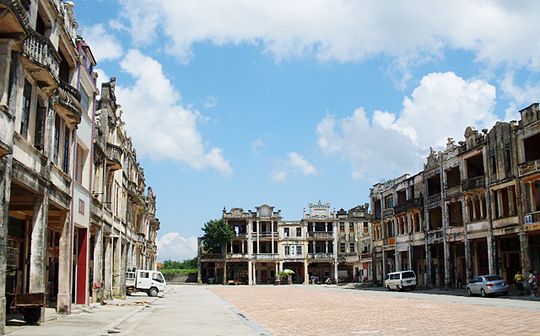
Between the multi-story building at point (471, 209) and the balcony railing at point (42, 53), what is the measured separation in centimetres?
3163

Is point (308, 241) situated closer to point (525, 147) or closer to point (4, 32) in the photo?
point (525, 147)

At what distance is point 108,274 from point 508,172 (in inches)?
1110

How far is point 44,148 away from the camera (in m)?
20.0

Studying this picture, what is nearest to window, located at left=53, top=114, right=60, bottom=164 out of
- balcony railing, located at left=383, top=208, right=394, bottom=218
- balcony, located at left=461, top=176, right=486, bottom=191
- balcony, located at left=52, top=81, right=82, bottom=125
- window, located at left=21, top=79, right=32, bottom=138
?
balcony, located at left=52, top=81, right=82, bottom=125

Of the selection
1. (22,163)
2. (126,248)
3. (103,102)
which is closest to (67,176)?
(22,163)

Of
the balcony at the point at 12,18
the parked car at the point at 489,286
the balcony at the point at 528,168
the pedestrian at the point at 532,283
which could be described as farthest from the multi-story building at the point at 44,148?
the balcony at the point at 528,168

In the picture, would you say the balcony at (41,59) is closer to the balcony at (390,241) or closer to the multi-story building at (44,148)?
the multi-story building at (44,148)

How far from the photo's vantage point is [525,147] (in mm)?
41250

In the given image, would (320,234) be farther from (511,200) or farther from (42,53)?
(42,53)

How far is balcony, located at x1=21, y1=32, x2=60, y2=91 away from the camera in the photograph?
17064mm

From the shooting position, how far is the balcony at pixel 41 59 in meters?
17.1

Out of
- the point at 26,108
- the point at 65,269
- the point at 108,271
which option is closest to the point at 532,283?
the point at 108,271

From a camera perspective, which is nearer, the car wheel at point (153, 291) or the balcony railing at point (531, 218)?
the balcony railing at point (531, 218)

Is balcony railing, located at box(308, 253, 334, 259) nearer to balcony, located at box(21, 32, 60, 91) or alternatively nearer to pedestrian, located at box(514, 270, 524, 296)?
pedestrian, located at box(514, 270, 524, 296)
